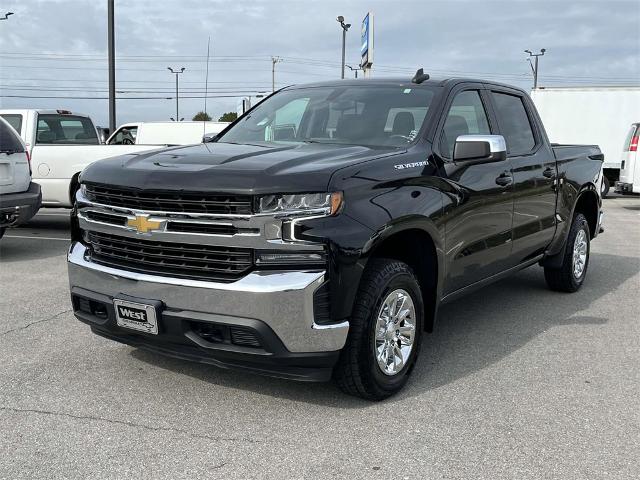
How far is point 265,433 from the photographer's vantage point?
333cm

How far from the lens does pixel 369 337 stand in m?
3.48

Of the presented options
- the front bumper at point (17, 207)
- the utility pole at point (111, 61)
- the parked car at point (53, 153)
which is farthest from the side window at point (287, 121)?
the utility pole at point (111, 61)

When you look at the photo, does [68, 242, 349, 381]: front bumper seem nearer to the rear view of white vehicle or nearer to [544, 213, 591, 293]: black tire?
[544, 213, 591, 293]: black tire

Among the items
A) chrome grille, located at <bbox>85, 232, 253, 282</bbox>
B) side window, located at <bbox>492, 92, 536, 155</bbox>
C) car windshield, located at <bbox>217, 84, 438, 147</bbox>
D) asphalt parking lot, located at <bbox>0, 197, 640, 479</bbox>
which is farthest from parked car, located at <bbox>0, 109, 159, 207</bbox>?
chrome grille, located at <bbox>85, 232, 253, 282</bbox>

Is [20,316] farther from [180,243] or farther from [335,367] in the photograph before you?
[335,367]

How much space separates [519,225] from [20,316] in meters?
4.03

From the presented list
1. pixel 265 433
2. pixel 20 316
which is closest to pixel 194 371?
pixel 265 433

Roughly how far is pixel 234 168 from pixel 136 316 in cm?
93

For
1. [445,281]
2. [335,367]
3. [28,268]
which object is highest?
[445,281]

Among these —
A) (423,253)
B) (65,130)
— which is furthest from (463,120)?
(65,130)

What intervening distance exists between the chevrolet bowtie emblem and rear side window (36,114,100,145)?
26.0ft

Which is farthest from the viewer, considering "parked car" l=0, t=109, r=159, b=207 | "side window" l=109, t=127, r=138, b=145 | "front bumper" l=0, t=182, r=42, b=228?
"side window" l=109, t=127, r=138, b=145

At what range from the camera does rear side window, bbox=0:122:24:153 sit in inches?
304

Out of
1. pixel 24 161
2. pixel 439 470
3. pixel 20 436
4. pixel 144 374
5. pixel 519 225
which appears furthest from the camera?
pixel 24 161
